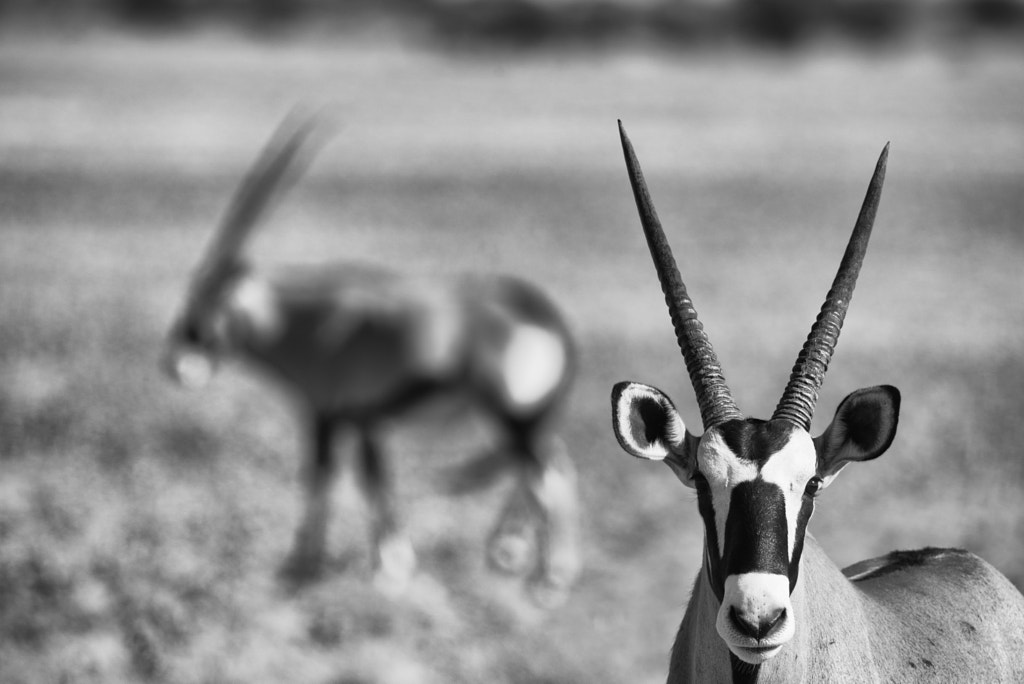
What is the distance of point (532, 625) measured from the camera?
6.21 m

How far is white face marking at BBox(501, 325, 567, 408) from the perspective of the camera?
673cm

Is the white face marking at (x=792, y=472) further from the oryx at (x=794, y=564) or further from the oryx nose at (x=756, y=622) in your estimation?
the oryx nose at (x=756, y=622)

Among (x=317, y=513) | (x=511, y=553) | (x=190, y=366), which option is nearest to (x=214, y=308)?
(x=190, y=366)

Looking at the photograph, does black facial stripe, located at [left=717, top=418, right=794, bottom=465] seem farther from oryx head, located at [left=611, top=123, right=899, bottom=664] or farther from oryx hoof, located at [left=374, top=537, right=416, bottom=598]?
oryx hoof, located at [left=374, top=537, right=416, bottom=598]

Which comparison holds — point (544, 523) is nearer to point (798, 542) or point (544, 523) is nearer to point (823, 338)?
point (823, 338)

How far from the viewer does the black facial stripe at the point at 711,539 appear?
110 inches

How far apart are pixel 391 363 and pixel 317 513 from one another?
110 cm

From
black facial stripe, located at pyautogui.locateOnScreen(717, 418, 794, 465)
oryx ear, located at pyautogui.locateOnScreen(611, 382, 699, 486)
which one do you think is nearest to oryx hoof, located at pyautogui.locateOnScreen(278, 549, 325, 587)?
oryx ear, located at pyautogui.locateOnScreen(611, 382, 699, 486)

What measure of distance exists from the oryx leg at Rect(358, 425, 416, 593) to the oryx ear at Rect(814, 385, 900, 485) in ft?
13.3

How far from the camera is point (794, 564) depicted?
111 inches

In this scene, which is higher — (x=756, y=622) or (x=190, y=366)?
(x=756, y=622)

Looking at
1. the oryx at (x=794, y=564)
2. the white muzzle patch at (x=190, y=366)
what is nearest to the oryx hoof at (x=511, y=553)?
the white muzzle patch at (x=190, y=366)

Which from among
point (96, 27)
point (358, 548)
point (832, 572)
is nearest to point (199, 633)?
point (358, 548)

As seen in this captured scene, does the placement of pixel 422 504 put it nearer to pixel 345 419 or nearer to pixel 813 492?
pixel 345 419
